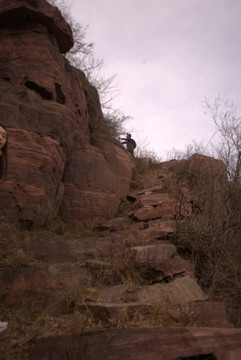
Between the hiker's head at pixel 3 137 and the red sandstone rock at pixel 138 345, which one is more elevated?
the hiker's head at pixel 3 137

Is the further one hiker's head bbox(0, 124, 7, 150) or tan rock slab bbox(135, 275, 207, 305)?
hiker's head bbox(0, 124, 7, 150)

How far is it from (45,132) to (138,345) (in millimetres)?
5070

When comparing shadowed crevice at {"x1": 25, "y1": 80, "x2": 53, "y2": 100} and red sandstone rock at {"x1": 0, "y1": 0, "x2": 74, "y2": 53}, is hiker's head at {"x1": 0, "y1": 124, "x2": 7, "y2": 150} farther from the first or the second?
red sandstone rock at {"x1": 0, "y1": 0, "x2": 74, "y2": 53}

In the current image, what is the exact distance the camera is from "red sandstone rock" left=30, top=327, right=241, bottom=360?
2373 millimetres

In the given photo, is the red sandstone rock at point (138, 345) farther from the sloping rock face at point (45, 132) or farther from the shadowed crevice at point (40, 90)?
the shadowed crevice at point (40, 90)

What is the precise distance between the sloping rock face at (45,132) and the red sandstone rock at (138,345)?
3347 millimetres

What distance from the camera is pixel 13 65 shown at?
686 centimetres

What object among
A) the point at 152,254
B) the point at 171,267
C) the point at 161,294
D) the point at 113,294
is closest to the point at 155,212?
the point at 152,254

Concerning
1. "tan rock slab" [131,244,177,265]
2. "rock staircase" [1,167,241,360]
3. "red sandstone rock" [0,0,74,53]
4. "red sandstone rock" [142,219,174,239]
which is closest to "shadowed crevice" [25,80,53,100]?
"red sandstone rock" [0,0,74,53]

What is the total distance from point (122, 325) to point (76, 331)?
18.9 inches

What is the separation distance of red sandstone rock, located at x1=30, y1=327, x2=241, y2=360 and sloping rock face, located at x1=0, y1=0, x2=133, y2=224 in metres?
3.35

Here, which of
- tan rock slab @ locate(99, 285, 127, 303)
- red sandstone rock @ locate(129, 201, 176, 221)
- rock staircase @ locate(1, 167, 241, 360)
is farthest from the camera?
red sandstone rock @ locate(129, 201, 176, 221)

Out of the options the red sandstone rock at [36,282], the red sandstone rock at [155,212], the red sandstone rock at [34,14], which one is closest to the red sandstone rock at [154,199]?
the red sandstone rock at [155,212]

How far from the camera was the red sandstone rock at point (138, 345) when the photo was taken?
2.37 meters
